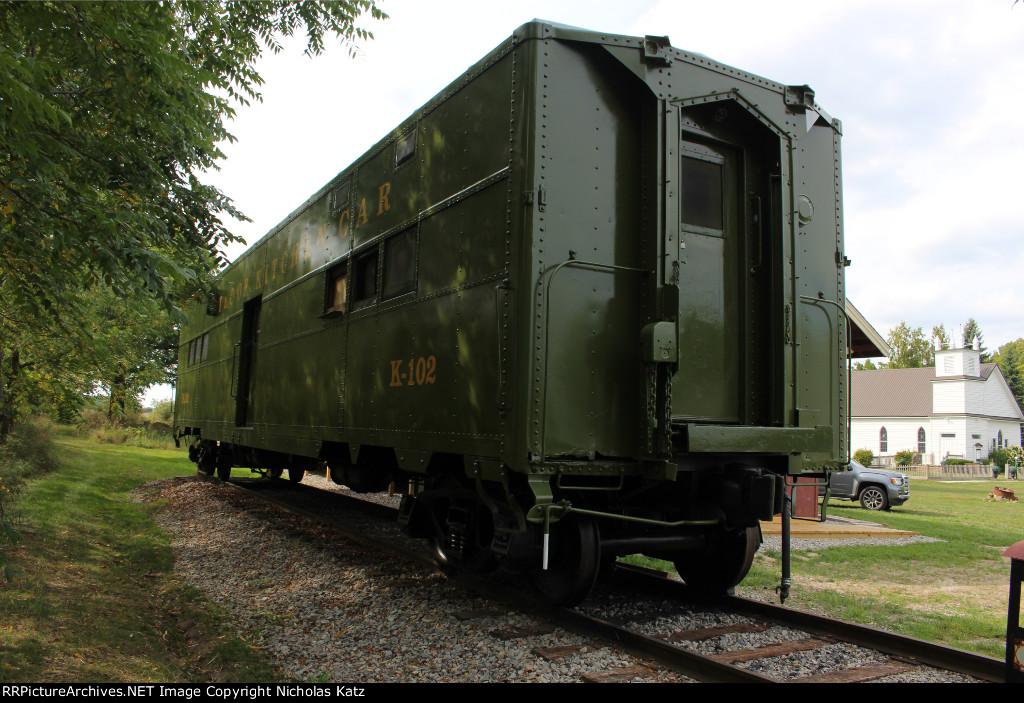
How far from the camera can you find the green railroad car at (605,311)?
4.32 metres

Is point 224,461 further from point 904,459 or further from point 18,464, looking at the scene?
point 904,459

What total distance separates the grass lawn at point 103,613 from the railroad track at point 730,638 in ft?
6.44

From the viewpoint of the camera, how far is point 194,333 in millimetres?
14500

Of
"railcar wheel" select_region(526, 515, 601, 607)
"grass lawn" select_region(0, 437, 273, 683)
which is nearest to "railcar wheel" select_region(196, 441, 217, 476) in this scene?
"grass lawn" select_region(0, 437, 273, 683)

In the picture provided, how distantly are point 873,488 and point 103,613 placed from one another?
52.0 ft

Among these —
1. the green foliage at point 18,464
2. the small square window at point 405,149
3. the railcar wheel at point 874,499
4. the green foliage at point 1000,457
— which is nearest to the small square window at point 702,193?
the small square window at point 405,149

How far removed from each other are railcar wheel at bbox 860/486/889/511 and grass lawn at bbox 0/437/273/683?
1467cm

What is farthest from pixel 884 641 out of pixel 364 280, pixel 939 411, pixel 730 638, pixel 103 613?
pixel 939 411

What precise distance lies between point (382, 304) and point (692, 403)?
284cm

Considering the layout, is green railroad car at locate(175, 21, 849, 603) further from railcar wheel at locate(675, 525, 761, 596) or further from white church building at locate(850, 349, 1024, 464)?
white church building at locate(850, 349, 1024, 464)

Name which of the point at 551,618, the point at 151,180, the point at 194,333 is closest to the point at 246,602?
the point at 551,618

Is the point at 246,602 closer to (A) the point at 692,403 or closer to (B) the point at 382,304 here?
(B) the point at 382,304

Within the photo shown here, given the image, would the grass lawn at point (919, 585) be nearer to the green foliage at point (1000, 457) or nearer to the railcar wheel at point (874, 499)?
the railcar wheel at point (874, 499)

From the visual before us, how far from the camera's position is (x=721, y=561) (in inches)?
209
